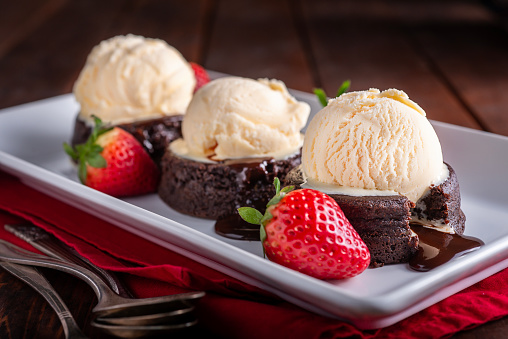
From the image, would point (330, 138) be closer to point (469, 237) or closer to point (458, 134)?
point (469, 237)

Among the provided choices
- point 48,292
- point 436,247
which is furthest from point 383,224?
point 48,292

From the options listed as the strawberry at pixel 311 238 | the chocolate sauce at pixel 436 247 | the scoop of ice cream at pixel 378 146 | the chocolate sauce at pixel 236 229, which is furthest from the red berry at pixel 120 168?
the chocolate sauce at pixel 436 247

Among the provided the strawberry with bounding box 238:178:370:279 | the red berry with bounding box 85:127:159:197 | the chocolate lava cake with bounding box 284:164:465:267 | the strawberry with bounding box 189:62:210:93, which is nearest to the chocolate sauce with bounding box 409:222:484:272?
the chocolate lava cake with bounding box 284:164:465:267

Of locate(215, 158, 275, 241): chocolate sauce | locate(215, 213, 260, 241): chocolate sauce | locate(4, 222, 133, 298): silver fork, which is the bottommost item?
locate(4, 222, 133, 298): silver fork

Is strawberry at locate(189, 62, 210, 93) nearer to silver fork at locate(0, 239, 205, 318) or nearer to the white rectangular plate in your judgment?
the white rectangular plate

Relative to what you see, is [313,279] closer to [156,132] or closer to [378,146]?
[378,146]

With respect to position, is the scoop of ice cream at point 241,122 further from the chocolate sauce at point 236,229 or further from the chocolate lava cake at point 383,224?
the chocolate lava cake at point 383,224

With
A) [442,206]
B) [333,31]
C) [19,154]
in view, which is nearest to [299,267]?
[442,206]

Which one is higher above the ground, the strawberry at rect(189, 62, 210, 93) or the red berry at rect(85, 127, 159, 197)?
the strawberry at rect(189, 62, 210, 93)
